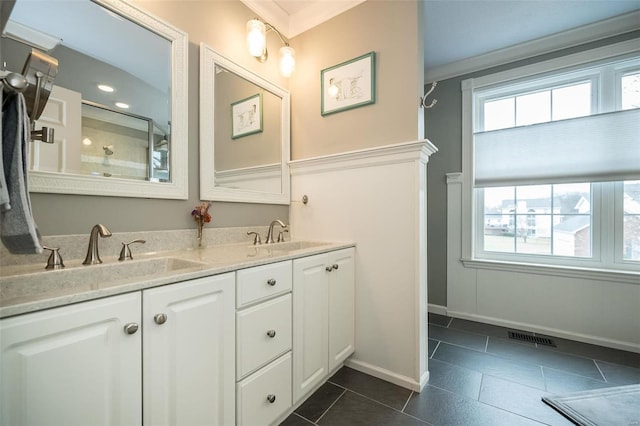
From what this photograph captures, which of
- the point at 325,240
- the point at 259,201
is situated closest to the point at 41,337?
the point at 259,201

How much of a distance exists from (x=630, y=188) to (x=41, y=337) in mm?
3670

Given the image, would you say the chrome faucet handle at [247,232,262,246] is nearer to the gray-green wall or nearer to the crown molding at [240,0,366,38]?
the crown molding at [240,0,366,38]

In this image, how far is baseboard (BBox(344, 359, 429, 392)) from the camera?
1648mm

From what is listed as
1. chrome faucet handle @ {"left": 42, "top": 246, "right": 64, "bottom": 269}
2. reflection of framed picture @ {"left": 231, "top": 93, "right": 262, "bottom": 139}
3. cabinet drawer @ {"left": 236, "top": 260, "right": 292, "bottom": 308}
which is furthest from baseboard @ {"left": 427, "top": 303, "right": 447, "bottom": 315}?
chrome faucet handle @ {"left": 42, "top": 246, "right": 64, "bottom": 269}

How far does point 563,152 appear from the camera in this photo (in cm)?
237

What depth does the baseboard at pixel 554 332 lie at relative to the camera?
2129 millimetres

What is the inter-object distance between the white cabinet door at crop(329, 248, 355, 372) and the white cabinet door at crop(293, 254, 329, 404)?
0.05m

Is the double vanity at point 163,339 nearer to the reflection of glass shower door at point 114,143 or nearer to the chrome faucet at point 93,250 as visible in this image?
the chrome faucet at point 93,250

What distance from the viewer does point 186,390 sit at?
0.93 meters

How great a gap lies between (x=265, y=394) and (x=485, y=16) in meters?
3.15

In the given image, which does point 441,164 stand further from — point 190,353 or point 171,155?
point 190,353

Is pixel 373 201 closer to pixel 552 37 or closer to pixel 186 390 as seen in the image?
pixel 186 390

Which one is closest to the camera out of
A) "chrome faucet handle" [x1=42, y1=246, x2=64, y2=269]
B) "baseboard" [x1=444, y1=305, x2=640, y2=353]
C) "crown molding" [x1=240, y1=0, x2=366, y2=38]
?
"chrome faucet handle" [x1=42, y1=246, x2=64, y2=269]

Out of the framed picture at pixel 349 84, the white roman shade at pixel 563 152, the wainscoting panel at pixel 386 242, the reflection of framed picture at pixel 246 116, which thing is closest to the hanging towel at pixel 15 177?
the reflection of framed picture at pixel 246 116
